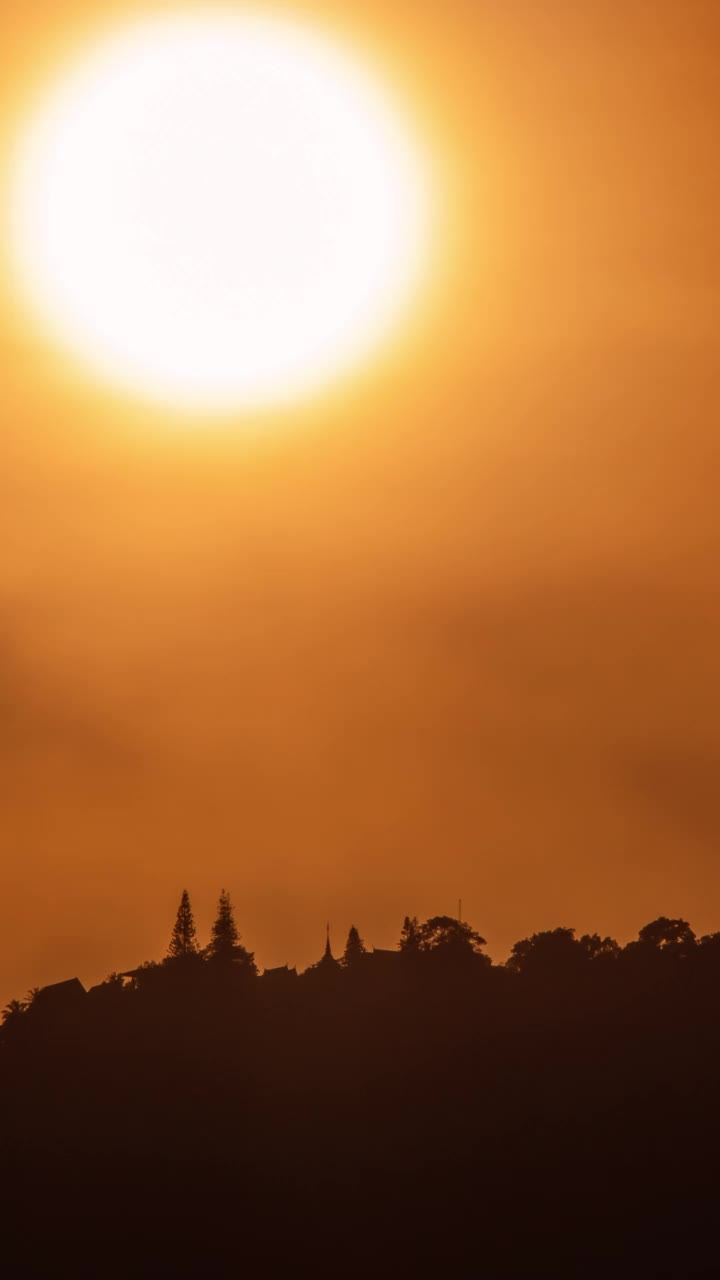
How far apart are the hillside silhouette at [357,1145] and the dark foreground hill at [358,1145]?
22 centimetres

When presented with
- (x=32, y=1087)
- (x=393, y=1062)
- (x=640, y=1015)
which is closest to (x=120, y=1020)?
(x=32, y=1087)

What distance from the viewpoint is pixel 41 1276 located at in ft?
546

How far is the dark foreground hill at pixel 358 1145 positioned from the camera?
557 ft

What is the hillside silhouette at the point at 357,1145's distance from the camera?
170 m

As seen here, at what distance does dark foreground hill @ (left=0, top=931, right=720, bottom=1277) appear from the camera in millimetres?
169875

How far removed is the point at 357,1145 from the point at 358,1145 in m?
0.10

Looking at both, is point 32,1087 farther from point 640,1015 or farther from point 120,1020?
point 640,1015

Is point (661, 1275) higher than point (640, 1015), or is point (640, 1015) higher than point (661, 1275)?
point (640, 1015)

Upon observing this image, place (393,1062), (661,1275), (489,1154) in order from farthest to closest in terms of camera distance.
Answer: (393,1062)
(489,1154)
(661,1275)

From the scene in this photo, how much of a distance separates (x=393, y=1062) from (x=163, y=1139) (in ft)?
90.0

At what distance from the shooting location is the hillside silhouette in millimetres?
170000

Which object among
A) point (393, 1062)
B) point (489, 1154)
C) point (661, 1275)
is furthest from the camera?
point (393, 1062)

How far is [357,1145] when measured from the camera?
598 ft

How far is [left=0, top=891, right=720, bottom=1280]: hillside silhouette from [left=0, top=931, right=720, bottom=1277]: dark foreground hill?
0.22 metres
